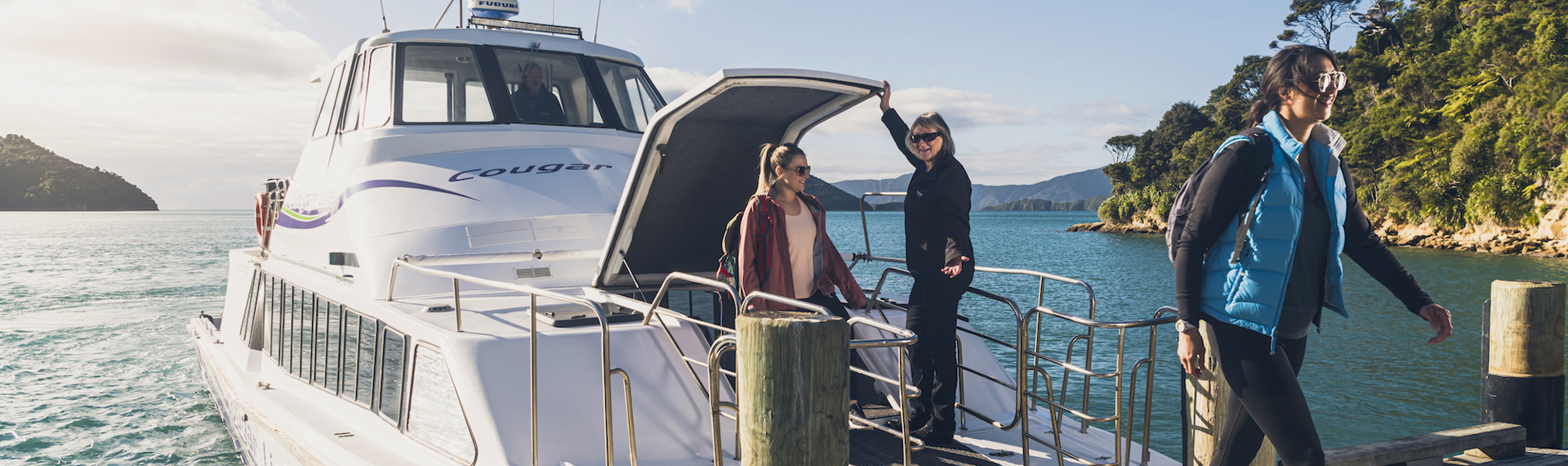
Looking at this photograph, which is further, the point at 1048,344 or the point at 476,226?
the point at 1048,344

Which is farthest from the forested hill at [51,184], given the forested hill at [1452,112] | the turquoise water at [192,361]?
the forested hill at [1452,112]

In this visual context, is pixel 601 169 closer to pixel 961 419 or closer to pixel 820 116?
pixel 820 116

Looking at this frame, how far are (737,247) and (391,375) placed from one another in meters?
2.02

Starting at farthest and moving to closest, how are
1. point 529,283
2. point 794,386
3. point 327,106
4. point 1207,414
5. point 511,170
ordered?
point 327,106
point 511,170
point 529,283
point 1207,414
point 794,386

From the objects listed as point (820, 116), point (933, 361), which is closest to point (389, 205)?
point (820, 116)

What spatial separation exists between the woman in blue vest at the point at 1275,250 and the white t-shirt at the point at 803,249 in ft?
6.03

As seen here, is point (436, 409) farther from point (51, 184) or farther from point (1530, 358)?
point (51, 184)

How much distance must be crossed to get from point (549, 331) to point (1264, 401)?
Answer: 293cm

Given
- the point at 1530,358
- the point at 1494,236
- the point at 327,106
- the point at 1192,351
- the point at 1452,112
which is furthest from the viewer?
the point at 1452,112

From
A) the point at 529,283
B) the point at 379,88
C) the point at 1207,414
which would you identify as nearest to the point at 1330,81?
the point at 1207,414

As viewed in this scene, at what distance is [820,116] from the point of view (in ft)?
14.6

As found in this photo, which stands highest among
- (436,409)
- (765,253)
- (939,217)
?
(939,217)

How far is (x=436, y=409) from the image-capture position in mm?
4070

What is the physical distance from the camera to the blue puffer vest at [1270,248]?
8.23ft
